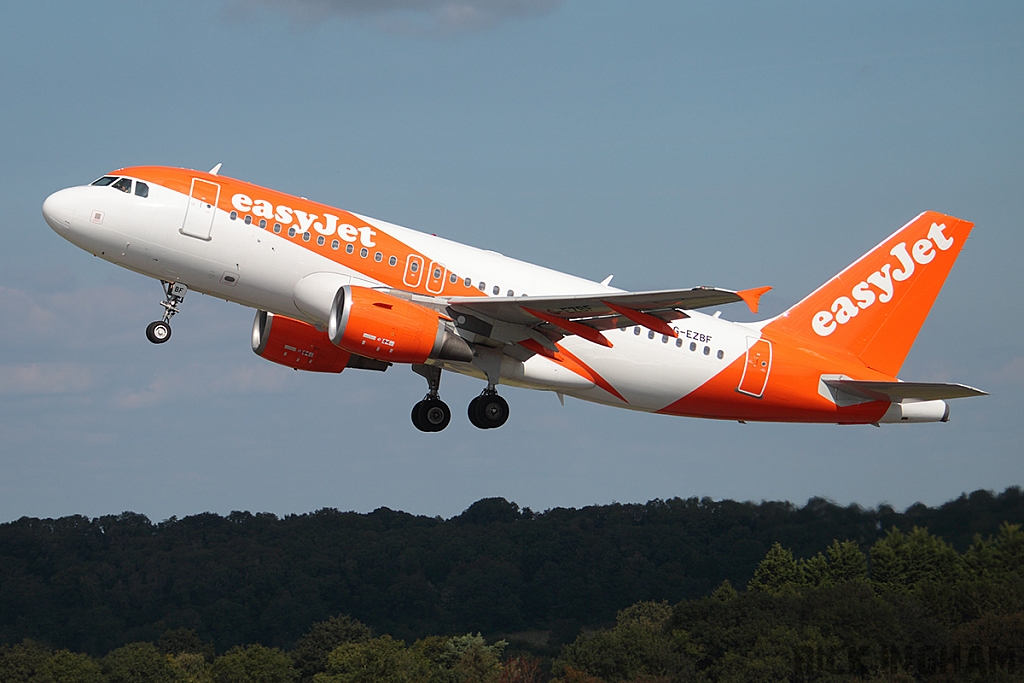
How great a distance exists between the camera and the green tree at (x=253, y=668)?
10044 centimetres

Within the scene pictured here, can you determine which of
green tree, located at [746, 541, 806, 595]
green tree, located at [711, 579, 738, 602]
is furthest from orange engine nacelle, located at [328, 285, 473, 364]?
green tree, located at [711, 579, 738, 602]

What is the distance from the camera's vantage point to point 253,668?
101188 millimetres

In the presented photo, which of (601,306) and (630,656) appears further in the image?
(630,656)

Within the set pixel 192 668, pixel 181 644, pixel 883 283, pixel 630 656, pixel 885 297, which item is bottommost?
pixel 192 668

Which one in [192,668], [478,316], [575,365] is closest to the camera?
[478,316]

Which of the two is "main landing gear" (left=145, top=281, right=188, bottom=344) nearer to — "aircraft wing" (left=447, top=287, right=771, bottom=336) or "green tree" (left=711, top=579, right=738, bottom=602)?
"aircraft wing" (left=447, top=287, right=771, bottom=336)

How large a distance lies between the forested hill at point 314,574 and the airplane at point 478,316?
69.1 metres

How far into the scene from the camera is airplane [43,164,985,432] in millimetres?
29328

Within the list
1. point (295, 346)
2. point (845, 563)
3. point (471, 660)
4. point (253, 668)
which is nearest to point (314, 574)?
point (253, 668)

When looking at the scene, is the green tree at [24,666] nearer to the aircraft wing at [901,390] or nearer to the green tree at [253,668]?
the green tree at [253,668]

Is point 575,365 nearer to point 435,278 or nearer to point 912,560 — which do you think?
point 435,278

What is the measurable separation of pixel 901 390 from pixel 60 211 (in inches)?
879

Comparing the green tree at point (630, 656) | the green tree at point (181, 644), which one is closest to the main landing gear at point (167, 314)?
the green tree at point (630, 656)

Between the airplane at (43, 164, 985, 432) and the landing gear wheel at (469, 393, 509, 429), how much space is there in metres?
0.04
